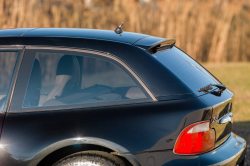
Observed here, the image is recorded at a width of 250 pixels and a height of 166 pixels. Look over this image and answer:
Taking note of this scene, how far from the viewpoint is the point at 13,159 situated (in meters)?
2.21

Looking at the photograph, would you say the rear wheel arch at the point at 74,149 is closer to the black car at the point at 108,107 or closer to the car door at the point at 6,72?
the black car at the point at 108,107

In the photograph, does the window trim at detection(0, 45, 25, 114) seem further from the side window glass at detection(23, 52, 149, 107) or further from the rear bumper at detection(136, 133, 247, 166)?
the rear bumper at detection(136, 133, 247, 166)

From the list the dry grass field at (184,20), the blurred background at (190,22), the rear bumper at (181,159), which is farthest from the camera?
the dry grass field at (184,20)

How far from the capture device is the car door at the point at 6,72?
2.35 m

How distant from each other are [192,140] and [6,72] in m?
1.50

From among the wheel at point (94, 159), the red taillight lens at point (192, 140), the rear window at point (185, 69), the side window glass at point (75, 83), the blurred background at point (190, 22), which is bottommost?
the wheel at point (94, 159)

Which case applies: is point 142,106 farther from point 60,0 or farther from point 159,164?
point 60,0

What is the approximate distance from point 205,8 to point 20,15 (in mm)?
8893

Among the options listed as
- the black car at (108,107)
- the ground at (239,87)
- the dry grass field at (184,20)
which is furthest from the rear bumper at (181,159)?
the dry grass field at (184,20)

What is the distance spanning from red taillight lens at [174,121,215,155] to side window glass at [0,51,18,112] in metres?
1.26

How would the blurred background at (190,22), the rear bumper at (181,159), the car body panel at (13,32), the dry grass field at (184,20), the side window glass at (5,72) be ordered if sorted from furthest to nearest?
the dry grass field at (184,20), the blurred background at (190,22), the car body panel at (13,32), the side window glass at (5,72), the rear bumper at (181,159)

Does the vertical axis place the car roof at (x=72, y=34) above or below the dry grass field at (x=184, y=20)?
below

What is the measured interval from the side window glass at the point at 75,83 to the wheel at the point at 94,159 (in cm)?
35

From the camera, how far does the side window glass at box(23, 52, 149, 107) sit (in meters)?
2.29
